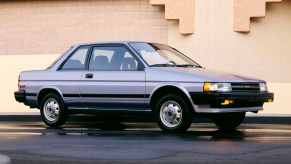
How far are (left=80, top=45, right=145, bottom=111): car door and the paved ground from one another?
0.52 meters

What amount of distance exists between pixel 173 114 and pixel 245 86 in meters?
1.31

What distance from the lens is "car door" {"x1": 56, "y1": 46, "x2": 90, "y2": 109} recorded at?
15078 mm

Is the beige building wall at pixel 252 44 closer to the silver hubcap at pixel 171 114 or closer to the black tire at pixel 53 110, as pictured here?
the black tire at pixel 53 110

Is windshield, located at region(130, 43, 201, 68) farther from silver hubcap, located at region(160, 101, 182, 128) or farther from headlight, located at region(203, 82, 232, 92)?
headlight, located at region(203, 82, 232, 92)

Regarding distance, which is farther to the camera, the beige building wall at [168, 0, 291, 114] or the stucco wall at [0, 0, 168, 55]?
the stucco wall at [0, 0, 168, 55]

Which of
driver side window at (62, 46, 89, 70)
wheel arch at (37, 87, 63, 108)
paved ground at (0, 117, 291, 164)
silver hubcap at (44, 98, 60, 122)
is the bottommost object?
paved ground at (0, 117, 291, 164)

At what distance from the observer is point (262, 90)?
1421 cm

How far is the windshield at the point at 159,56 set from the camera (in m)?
14.4

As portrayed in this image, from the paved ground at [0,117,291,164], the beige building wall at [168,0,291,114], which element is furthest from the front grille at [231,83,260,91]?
the beige building wall at [168,0,291,114]

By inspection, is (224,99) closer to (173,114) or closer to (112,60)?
(173,114)

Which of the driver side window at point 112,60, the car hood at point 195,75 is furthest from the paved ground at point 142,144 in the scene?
the driver side window at point 112,60

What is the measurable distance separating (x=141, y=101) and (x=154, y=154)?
12.0 feet

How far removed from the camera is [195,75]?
1355 centimetres

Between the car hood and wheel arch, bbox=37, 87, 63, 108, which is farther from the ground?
the car hood
